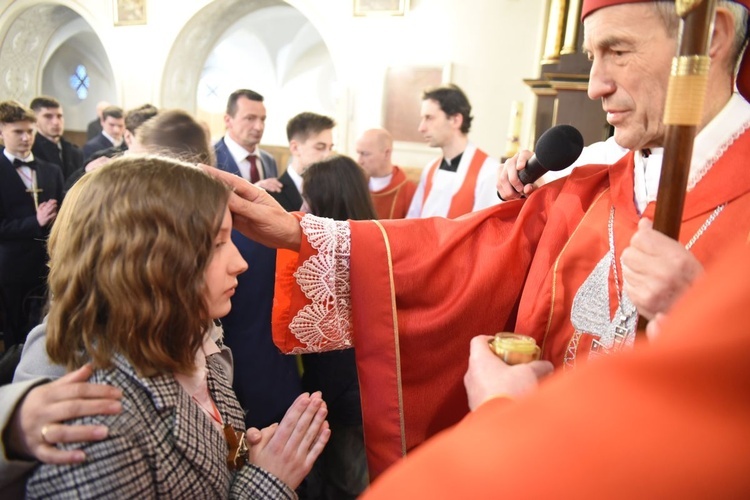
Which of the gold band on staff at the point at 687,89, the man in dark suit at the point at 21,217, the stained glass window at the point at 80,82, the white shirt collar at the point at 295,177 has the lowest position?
the man in dark suit at the point at 21,217

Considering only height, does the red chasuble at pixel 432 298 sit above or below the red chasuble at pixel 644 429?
below

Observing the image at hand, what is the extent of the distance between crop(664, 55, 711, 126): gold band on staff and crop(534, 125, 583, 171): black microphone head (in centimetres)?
53

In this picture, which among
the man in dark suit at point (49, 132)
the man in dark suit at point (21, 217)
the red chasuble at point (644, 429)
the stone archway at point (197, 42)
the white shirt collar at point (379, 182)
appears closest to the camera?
the red chasuble at point (644, 429)

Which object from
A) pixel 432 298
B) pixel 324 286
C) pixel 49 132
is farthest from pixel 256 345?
pixel 49 132

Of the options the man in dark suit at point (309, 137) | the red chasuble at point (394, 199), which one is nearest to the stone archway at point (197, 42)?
the red chasuble at point (394, 199)

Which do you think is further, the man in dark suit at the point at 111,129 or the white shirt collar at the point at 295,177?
the man in dark suit at the point at 111,129

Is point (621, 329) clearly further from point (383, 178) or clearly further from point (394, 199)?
point (383, 178)

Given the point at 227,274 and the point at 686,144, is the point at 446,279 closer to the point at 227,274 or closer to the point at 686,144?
the point at 227,274

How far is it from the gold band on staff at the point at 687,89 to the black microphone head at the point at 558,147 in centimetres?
53

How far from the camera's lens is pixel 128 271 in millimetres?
1082

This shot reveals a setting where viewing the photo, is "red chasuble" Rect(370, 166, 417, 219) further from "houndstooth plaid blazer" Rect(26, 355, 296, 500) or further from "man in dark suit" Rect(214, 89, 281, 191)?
"houndstooth plaid blazer" Rect(26, 355, 296, 500)

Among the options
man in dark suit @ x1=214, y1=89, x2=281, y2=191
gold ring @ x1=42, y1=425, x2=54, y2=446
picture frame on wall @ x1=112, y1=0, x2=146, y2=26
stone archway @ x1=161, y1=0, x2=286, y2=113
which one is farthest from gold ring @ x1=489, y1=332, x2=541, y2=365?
picture frame on wall @ x1=112, y1=0, x2=146, y2=26

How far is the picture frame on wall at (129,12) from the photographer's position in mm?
9828

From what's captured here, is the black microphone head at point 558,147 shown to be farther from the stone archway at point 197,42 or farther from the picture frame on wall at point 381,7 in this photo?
the stone archway at point 197,42
